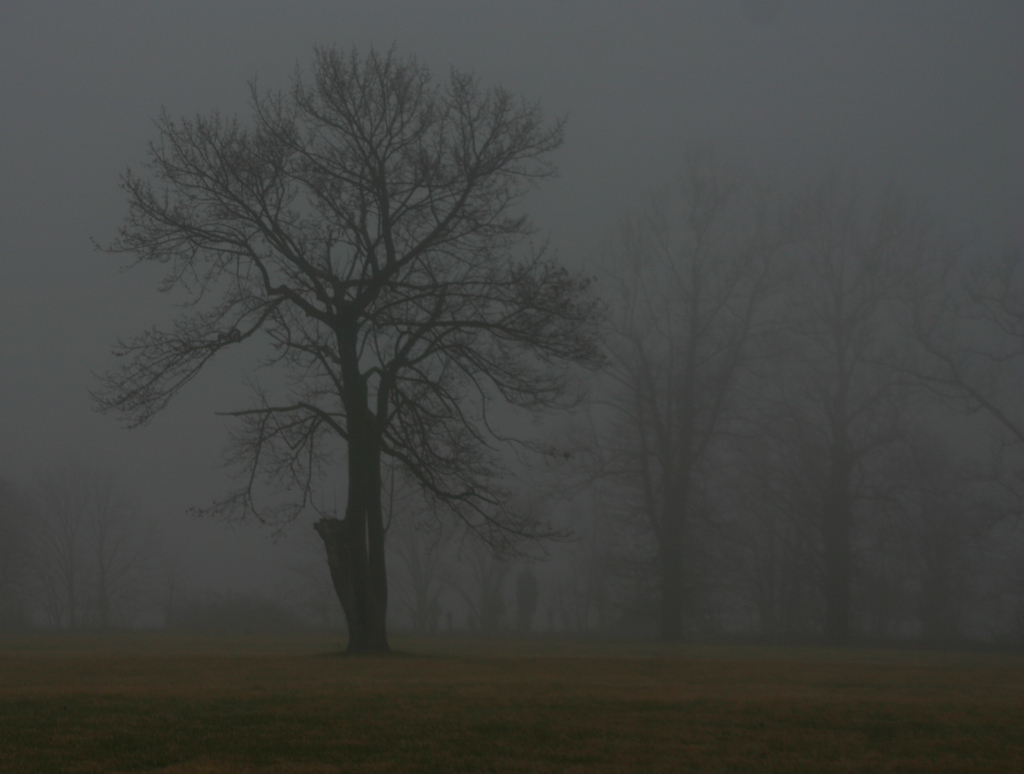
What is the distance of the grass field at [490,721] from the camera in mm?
7758

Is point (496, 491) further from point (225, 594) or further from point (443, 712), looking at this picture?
point (225, 594)

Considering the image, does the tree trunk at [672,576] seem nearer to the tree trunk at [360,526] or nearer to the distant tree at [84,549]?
the tree trunk at [360,526]

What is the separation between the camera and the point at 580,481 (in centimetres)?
3719

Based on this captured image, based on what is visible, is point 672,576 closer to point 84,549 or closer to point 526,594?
point 526,594

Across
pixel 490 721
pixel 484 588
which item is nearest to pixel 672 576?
pixel 490 721

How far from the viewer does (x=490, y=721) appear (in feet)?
31.2

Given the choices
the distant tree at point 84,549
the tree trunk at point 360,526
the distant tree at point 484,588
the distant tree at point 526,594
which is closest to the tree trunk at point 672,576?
the distant tree at point 526,594

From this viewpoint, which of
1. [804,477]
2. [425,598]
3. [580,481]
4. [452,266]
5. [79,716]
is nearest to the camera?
[79,716]

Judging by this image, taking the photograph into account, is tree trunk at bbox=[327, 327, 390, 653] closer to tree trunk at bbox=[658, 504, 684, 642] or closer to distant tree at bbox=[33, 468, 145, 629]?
tree trunk at bbox=[658, 504, 684, 642]

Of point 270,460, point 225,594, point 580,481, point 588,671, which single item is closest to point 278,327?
point 270,460

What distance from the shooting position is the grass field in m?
7.76

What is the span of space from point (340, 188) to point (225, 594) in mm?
31115

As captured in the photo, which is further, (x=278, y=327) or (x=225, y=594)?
(x=225, y=594)

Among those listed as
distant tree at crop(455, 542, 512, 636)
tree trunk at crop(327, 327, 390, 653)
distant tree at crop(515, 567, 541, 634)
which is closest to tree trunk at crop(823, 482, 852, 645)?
distant tree at crop(515, 567, 541, 634)
